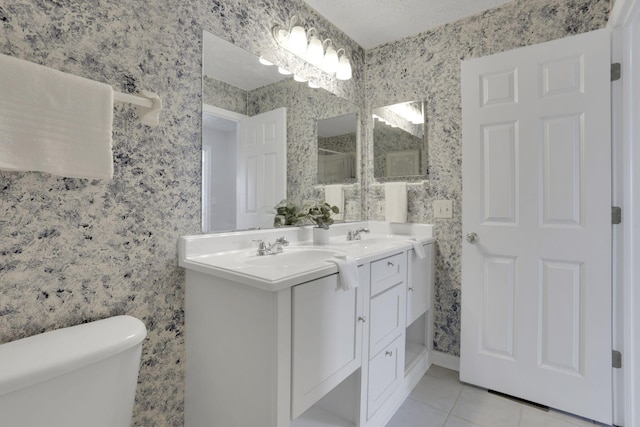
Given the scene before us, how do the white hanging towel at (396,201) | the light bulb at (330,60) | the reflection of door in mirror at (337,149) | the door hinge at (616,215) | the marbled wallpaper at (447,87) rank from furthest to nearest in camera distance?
the white hanging towel at (396,201)
the reflection of door in mirror at (337,149)
the light bulb at (330,60)
the marbled wallpaper at (447,87)
the door hinge at (616,215)

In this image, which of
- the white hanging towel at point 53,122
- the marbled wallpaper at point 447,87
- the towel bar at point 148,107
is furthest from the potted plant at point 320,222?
the white hanging towel at point 53,122

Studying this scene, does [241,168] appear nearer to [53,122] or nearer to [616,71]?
[53,122]

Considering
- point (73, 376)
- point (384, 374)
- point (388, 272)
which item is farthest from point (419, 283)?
point (73, 376)

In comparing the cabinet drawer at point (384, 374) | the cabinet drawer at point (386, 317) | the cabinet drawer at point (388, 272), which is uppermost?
the cabinet drawer at point (388, 272)

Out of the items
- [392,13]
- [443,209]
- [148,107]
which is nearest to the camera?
[148,107]

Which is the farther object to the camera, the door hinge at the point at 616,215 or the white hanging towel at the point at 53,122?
the door hinge at the point at 616,215

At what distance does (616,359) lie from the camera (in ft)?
5.00

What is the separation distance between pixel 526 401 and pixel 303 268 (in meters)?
1.67

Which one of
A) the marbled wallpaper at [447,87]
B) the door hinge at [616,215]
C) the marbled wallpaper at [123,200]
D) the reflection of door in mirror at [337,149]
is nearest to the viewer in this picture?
the marbled wallpaper at [123,200]

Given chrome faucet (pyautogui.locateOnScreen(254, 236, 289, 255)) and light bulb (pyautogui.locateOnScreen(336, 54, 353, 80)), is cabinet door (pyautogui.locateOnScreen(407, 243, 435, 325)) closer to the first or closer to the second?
chrome faucet (pyautogui.locateOnScreen(254, 236, 289, 255))

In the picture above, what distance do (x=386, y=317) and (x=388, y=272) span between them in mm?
222

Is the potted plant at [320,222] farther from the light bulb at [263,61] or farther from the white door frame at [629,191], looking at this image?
the white door frame at [629,191]

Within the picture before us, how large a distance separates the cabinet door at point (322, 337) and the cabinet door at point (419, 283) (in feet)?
1.97

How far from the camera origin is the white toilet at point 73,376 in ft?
2.42
